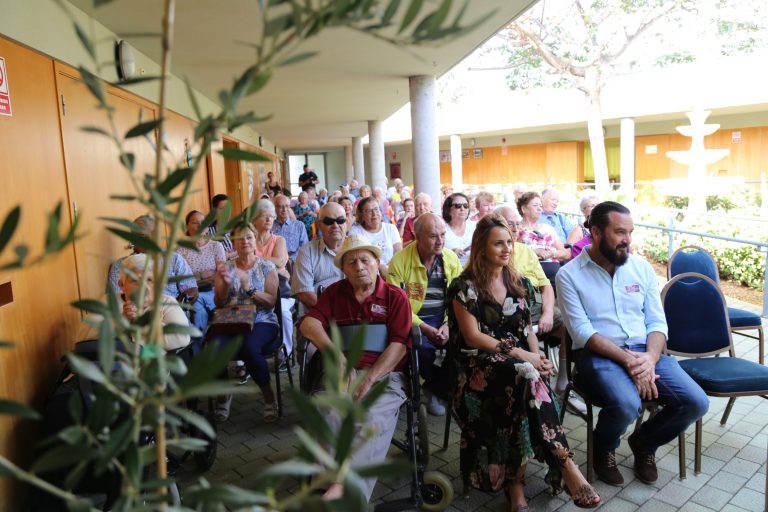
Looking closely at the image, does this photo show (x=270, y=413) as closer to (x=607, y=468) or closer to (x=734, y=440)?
(x=607, y=468)

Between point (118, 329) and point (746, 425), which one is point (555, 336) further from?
point (118, 329)

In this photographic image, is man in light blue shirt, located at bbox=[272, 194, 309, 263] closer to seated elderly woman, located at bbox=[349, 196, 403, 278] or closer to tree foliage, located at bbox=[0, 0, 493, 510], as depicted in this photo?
seated elderly woman, located at bbox=[349, 196, 403, 278]

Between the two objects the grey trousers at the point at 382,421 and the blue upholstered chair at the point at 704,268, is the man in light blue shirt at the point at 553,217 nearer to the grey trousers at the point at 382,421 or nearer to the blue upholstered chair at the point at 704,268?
the blue upholstered chair at the point at 704,268

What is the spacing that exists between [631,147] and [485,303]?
18.1 meters

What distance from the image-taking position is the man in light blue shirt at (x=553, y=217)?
604 centimetres

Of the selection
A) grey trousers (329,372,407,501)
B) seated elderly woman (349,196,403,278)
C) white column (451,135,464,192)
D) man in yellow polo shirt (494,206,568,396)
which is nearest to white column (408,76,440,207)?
seated elderly woman (349,196,403,278)

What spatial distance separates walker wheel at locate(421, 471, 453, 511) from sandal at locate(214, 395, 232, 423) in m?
1.83

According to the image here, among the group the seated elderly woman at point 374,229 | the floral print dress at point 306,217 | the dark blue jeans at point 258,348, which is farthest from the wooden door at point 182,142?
the dark blue jeans at point 258,348

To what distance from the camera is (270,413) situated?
4.22 metres

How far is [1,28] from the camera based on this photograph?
3199mm

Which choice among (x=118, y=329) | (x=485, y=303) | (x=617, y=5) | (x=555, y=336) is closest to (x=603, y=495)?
(x=485, y=303)

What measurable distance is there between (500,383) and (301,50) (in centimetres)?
421

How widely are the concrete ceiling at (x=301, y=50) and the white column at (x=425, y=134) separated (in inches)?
9.3

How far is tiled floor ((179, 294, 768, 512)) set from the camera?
298cm
